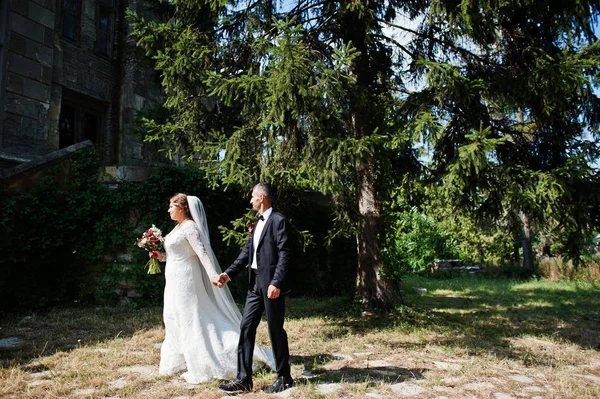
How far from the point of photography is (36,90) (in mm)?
9906

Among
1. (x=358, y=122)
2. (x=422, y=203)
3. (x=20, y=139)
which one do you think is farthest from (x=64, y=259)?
(x=422, y=203)

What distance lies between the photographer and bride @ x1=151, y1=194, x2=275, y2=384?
4.44 metres

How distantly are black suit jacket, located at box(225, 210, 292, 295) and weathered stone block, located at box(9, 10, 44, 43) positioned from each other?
27.2 ft

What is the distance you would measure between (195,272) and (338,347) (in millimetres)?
2223

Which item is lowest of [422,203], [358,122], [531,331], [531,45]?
[531,331]

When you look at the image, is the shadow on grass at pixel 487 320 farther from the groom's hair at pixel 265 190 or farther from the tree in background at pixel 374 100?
the groom's hair at pixel 265 190

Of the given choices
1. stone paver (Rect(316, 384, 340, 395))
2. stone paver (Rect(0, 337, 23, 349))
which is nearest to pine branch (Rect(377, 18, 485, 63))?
stone paver (Rect(316, 384, 340, 395))

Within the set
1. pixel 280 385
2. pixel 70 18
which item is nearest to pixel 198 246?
pixel 280 385

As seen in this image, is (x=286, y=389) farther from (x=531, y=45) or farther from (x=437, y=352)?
(x=531, y=45)

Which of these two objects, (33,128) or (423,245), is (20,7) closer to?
(33,128)

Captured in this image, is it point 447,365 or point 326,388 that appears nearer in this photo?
point 326,388

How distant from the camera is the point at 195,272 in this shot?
4.73 metres

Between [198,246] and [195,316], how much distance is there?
2.23 feet

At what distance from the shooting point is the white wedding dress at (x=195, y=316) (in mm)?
4457
